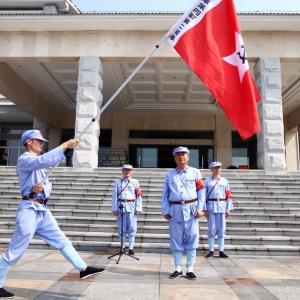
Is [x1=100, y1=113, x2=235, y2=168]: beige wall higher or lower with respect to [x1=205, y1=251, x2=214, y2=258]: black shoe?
higher

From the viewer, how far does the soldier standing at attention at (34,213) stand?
332cm

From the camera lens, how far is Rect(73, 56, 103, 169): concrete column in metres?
12.5

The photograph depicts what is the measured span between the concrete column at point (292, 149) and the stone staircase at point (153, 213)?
44.6 ft

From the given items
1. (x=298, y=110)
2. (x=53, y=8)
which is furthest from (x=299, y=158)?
(x=53, y=8)

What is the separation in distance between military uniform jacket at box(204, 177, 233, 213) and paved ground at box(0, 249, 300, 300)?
1003 millimetres

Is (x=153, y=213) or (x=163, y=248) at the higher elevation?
(x=153, y=213)

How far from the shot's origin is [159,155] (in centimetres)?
2378

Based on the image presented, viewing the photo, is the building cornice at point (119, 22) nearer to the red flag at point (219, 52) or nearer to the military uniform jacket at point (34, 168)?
the red flag at point (219, 52)

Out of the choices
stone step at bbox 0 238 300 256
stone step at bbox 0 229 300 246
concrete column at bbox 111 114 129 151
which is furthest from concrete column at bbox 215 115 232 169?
stone step at bbox 0 238 300 256

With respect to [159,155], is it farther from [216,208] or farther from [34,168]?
[34,168]

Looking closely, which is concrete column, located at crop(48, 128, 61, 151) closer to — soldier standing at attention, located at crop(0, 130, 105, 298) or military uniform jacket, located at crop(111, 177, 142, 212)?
military uniform jacket, located at crop(111, 177, 142, 212)

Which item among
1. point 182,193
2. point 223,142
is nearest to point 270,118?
point 182,193

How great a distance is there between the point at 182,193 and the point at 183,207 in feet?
0.68

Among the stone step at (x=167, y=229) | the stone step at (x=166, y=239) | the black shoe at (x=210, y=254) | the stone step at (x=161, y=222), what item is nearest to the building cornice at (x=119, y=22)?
the stone step at (x=161, y=222)
